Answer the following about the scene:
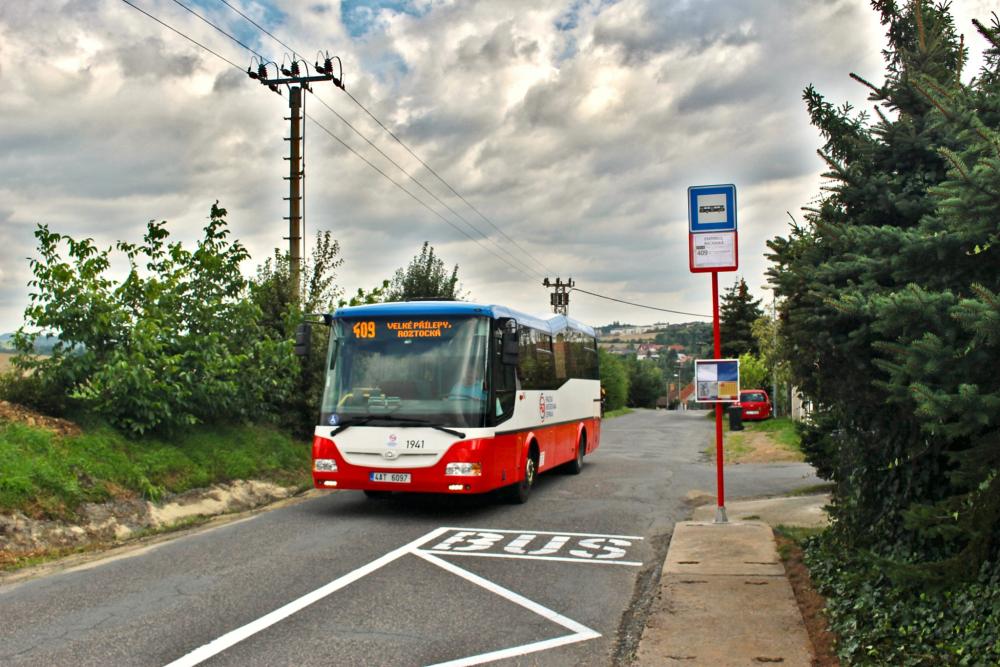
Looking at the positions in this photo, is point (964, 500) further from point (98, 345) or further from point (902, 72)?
point (98, 345)

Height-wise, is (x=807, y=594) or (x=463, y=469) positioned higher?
(x=463, y=469)

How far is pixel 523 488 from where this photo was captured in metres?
13.7

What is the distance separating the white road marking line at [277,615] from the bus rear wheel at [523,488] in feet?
12.9

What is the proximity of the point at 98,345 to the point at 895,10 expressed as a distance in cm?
1169

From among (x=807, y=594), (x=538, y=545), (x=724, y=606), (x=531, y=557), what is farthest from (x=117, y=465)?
(x=807, y=594)

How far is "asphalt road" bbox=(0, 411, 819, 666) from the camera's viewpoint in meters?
5.99

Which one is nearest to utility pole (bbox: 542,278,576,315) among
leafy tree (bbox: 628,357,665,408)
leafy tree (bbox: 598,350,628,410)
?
leafy tree (bbox: 598,350,628,410)

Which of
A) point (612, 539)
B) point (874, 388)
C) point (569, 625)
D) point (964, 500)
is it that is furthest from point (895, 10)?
point (612, 539)

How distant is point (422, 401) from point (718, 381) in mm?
3680

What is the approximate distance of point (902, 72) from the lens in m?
6.67

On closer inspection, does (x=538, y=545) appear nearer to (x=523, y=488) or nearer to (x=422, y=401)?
(x=422, y=401)

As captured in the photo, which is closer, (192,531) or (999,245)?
(999,245)

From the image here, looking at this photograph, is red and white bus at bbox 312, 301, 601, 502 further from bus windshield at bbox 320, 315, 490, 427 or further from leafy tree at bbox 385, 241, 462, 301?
leafy tree at bbox 385, 241, 462, 301

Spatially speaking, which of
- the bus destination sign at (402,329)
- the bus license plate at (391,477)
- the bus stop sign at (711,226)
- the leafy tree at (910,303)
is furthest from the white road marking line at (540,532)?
the bus stop sign at (711,226)
